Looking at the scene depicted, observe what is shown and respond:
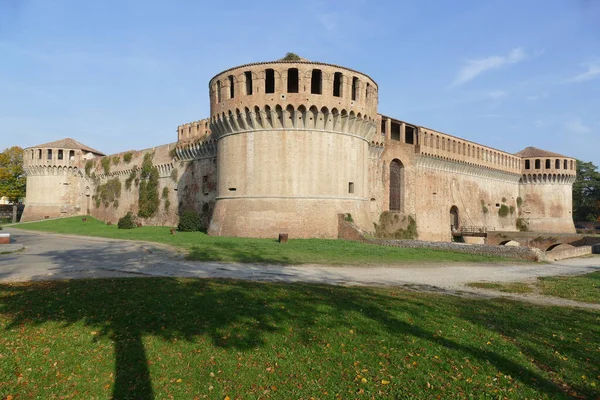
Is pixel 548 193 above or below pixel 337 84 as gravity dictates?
below

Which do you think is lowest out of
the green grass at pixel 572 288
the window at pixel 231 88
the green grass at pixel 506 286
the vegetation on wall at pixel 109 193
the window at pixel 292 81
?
the green grass at pixel 572 288

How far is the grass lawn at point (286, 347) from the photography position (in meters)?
5.35

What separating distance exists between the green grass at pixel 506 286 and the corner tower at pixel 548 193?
43638 mm

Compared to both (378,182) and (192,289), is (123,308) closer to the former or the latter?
(192,289)

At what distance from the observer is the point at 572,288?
11812 millimetres

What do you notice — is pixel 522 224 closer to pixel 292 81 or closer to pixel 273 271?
pixel 292 81

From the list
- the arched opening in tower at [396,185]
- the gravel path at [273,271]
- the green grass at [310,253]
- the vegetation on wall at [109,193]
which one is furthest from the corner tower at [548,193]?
the vegetation on wall at [109,193]

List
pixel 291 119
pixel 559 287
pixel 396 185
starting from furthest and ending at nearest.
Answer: pixel 396 185, pixel 291 119, pixel 559 287

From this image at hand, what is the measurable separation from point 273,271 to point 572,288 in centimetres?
896

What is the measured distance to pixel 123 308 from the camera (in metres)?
8.08

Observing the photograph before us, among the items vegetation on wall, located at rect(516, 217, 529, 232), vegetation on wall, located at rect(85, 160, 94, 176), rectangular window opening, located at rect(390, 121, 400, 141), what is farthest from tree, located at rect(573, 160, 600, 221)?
vegetation on wall, located at rect(85, 160, 94, 176)

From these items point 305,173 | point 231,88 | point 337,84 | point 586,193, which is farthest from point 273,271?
point 586,193

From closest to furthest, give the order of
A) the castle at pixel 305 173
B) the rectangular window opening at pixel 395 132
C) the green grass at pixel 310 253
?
1. the green grass at pixel 310 253
2. the castle at pixel 305 173
3. the rectangular window opening at pixel 395 132

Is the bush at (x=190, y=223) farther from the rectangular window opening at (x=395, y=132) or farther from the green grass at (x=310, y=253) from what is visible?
the rectangular window opening at (x=395, y=132)
